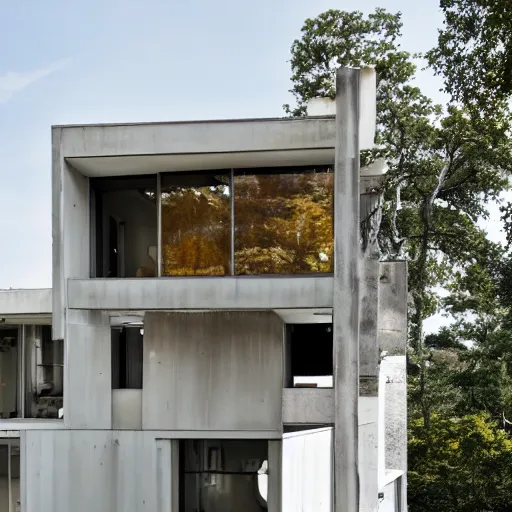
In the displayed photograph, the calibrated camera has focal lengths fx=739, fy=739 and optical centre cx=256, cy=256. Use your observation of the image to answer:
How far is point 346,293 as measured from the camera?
12039 mm

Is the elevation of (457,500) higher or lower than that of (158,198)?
lower

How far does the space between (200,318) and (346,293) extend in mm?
2618

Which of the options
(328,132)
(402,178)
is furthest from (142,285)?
(402,178)

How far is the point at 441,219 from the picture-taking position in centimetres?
2900

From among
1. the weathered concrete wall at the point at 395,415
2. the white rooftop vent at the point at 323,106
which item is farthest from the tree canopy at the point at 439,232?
the white rooftop vent at the point at 323,106

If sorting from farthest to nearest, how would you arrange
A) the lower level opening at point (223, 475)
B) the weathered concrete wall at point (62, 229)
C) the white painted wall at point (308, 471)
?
1. the lower level opening at point (223, 475)
2. the weathered concrete wall at point (62, 229)
3. the white painted wall at point (308, 471)

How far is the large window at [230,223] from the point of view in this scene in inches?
495

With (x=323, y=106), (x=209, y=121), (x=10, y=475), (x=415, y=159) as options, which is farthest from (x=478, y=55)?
(x=10, y=475)

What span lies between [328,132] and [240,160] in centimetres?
159

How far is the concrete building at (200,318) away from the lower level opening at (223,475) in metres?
0.03

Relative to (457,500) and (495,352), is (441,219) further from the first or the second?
(457,500)

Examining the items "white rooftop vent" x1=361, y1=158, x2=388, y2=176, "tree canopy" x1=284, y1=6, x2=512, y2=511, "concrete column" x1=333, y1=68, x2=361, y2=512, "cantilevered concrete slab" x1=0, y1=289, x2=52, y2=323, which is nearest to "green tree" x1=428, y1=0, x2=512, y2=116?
"tree canopy" x1=284, y1=6, x2=512, y2=511

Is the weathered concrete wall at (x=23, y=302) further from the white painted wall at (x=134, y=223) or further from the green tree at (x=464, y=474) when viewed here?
the green tree at (x=464, y=474)

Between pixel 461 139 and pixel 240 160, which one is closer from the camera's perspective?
pixel 240 160
